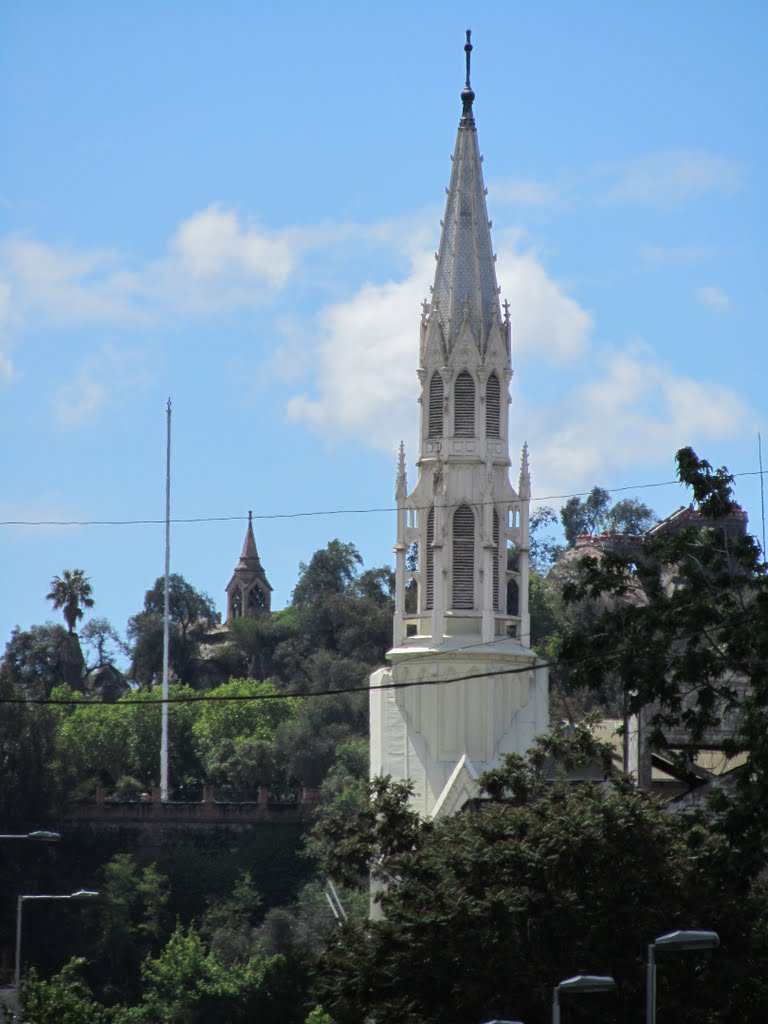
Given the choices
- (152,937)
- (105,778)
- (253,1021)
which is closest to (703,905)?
(253,1021)

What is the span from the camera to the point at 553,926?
4697 centimetres

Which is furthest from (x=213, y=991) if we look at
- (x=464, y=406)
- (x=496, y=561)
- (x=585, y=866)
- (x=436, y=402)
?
(x=585, y=866)

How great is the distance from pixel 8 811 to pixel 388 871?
6579 centimetres

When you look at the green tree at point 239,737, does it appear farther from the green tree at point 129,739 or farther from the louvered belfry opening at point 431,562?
the louvered belfry opening at point 431,562

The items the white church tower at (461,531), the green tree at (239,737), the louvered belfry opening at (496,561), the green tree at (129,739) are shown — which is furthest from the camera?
the green tree at (129,739)

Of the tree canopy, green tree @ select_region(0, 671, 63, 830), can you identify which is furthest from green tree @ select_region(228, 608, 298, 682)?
green tree @ select_region(0, 671, 63, 830)

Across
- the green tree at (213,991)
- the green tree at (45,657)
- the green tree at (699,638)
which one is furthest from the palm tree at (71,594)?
the green tree at (699,638)

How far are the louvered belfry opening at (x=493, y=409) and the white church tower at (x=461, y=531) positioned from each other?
0.09ft

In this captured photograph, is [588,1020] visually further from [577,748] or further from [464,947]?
[577,748]

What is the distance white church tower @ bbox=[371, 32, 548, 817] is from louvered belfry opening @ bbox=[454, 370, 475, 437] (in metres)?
0.03

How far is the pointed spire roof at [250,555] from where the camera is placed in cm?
19175

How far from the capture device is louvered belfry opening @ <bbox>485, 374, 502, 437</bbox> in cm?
7144

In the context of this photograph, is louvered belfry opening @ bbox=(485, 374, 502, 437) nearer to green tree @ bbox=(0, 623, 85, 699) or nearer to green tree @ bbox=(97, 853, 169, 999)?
green tree @ bbox=(97, 853, 169, 999)

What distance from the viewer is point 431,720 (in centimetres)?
7019
